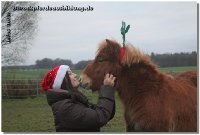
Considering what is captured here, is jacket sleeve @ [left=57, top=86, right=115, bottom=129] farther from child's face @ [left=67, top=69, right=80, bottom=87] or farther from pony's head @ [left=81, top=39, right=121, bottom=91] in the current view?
pony's head @ [left=81, top=39, right=121, bottom=91]

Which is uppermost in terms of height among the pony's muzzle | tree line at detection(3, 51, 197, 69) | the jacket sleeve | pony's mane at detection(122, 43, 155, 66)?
pony's mane at detection(122, 43, 155, 66)

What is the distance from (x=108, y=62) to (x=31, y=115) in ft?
15.5

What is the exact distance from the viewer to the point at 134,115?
245 cm

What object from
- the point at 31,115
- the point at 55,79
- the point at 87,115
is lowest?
the point at 31,115

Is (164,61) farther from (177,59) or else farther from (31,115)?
(31,115)

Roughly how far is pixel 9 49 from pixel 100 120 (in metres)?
1.90

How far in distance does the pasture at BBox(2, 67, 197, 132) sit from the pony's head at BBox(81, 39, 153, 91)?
3.12 feet

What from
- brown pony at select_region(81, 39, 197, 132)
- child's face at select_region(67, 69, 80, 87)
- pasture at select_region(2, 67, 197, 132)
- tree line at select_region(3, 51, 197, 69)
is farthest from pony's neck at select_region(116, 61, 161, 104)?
pasture at select_region(2, 67, 197, 132)

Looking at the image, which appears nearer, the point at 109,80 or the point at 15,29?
the point at 109,80

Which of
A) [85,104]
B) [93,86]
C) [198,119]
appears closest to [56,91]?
[85,104]

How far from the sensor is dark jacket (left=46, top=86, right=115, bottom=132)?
7.20 ft

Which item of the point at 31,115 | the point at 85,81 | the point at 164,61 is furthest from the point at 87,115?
the point at 31,115

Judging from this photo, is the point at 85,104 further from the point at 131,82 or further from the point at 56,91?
the point at 131,82

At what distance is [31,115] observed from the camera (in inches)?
271
